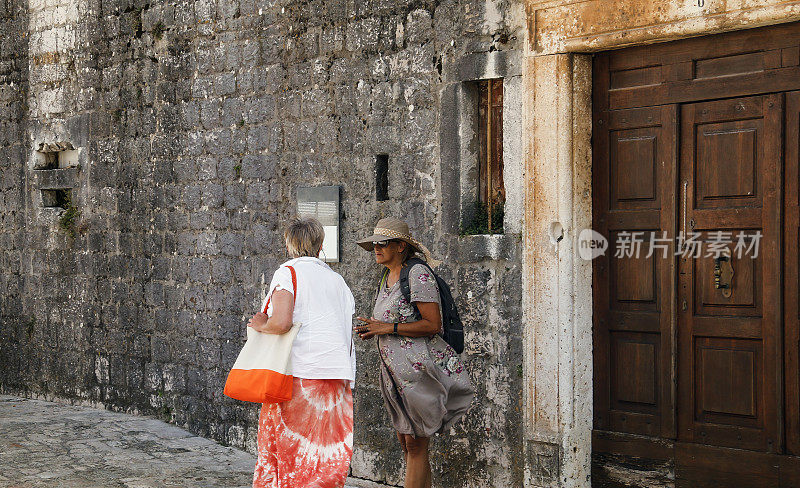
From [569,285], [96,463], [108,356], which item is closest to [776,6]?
[569,285]

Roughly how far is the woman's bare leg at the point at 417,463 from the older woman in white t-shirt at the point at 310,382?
1.01ft

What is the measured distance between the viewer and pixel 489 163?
237 inches

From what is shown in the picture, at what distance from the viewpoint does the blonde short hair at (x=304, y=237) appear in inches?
202

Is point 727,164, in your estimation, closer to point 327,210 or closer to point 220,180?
point 327,210

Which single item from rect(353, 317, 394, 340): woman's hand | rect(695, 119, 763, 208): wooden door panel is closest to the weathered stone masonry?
rect(353, 317, 394, 340): woman's hand

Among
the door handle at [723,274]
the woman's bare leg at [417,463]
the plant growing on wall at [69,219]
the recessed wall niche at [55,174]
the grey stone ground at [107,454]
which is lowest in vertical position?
the grey stone ground at [107,454]

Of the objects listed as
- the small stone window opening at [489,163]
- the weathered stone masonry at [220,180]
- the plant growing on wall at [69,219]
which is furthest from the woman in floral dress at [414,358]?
the plant growing on wall at [69,219]

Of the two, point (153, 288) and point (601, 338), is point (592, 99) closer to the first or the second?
point (601, 338)

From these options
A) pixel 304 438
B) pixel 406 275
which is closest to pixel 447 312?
pixel 406 275

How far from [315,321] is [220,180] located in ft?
9.45

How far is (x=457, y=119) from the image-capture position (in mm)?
6016

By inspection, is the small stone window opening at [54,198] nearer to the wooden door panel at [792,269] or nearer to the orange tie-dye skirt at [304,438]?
the orange tie-dye skirt at [304,438]

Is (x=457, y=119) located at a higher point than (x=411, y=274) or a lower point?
higher

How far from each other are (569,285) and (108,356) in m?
4.67
